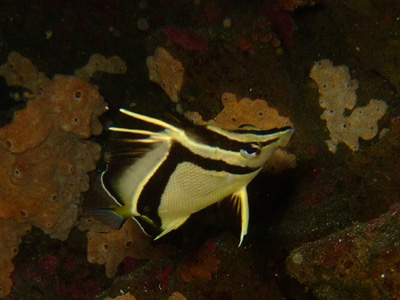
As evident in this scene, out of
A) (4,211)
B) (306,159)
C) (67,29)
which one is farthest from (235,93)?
(67,29)

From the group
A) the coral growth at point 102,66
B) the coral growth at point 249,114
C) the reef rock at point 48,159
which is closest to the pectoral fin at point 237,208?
the coral growth at point 249,114

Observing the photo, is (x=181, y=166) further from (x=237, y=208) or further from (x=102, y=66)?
(x=102, y=66)

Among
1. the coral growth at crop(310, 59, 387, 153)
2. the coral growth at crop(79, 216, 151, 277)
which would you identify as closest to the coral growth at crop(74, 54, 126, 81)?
the coral growth at crop(79, 216, 151, 277)

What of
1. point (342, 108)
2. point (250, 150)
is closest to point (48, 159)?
point (250, 150)

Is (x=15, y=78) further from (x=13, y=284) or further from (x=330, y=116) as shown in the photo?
(x=330, y=116)

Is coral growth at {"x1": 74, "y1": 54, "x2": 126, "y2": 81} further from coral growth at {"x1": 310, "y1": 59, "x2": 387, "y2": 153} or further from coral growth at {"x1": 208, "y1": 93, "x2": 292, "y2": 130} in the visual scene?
coral growth at {"x1": 310, "y1": 59, "x2": 387, "y2": 153}
